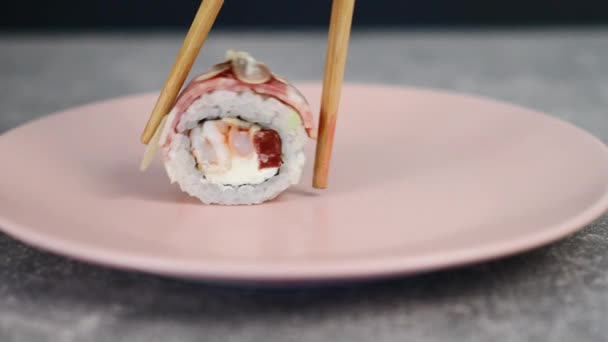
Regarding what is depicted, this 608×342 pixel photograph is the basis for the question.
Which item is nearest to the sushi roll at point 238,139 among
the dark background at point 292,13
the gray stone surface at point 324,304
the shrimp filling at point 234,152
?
the shrimp filling at point 234,152

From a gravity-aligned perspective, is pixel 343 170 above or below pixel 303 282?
below

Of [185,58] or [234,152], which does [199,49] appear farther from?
[234,152]

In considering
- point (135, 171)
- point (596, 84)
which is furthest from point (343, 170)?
point (596, 84)

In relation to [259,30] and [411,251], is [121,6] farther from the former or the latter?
[411,251]

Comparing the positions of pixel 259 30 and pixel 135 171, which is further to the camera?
→ pixel 259 30

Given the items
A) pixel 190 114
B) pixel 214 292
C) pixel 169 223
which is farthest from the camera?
pixel 190 114

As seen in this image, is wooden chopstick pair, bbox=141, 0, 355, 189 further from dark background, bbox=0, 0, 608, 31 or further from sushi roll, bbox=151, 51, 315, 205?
dark background, bbox=0, 0, 608, 31

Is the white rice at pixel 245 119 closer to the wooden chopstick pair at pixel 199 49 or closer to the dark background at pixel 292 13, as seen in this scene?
the wooden chopstick pair at pixel 199 49

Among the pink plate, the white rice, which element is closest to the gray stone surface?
the pink plate
